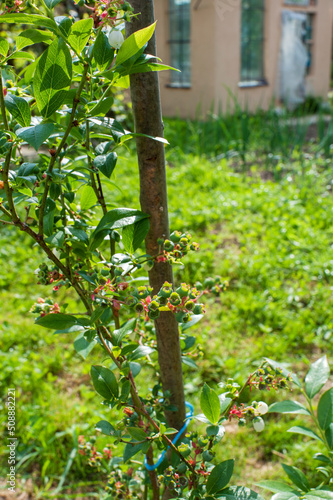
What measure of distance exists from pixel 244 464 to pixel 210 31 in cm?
584

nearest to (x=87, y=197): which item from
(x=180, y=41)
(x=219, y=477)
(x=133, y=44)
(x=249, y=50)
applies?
(x=133, y=44)

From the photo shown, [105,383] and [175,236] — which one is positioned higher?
Answer: [175,236]

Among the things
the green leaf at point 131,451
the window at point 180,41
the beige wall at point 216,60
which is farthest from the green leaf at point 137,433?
the window at point 180,41

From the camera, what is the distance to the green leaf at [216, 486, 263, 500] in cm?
74

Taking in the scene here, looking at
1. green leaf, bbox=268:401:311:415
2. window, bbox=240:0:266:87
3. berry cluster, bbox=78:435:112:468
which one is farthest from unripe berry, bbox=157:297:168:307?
window, bbox=240:0:266:87

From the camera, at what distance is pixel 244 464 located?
1.51m

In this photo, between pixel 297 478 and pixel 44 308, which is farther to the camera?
pixel 297 478

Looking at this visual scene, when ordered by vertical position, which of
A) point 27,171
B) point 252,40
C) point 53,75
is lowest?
point 27,171

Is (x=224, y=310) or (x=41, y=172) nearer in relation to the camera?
(x=41, y=172)

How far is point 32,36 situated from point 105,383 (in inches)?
22.0

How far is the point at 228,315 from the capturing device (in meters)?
2.24

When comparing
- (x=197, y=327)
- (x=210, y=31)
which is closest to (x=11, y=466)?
(x=197, y=327)

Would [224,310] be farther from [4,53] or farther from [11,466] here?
[4,53]

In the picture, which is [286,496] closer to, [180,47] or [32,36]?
[32,36]
